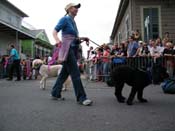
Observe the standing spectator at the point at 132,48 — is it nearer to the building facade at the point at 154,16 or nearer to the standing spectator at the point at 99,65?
the standing spectator at the point at 99,65

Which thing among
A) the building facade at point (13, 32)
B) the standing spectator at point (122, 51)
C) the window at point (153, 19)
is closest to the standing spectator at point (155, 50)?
the standing spectator at point (122, 51)

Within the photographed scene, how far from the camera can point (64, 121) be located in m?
5.33

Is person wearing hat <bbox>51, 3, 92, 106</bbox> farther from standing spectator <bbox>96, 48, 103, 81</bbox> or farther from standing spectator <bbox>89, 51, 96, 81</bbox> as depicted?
standing spectator <bbox>89, 51, 96, 81</bbox>

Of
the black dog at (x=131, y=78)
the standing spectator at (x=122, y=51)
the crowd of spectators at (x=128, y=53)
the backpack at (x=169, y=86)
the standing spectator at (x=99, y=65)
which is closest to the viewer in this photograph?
the black dog at (x=131, y=78)

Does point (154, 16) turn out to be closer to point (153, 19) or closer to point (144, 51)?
point (153, 19)

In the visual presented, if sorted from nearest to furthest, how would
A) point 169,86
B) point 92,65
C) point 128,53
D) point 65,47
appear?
point 65,47 → point 169,86 → point 128,53 → point 92,65

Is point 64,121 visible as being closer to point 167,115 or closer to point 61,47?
point 167,115

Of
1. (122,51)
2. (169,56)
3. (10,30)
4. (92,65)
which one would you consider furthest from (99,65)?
(10,30)

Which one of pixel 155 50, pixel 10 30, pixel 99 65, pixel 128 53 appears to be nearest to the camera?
pixel 155 50

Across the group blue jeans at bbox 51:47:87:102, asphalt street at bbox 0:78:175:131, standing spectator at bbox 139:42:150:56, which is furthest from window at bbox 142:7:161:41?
blue jeans at bbox 51:47:87:102

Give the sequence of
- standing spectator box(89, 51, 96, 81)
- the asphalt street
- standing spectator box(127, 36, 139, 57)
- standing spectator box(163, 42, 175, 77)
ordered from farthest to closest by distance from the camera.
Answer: standing spectator box(89, 51, 96, 81) < standing spectator box(127, 36, 139, 57) < standing spectator box(163, 42, 175, 77) < the asphalt street

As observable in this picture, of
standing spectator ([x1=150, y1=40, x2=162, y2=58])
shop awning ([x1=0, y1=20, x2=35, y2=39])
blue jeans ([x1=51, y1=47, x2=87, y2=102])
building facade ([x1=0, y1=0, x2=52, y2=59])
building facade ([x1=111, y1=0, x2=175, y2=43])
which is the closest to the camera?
blue jeans ([x1=51, y1=47, x2=87, y2=102])

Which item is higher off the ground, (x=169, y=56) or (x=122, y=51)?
(x=122, y=51)

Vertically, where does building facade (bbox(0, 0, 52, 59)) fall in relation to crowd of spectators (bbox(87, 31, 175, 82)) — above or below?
above
